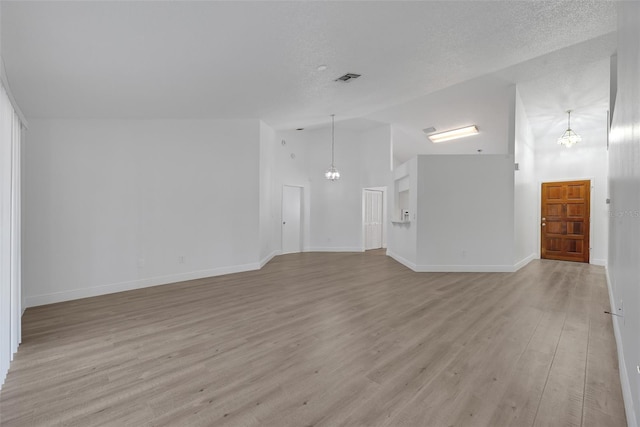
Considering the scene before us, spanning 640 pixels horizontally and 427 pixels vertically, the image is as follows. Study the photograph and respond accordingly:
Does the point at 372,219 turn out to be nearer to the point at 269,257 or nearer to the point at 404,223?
the point at 404,223

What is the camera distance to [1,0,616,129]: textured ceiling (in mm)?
2469

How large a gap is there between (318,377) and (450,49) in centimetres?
367

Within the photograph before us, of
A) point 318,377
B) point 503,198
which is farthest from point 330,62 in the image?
point 503,198

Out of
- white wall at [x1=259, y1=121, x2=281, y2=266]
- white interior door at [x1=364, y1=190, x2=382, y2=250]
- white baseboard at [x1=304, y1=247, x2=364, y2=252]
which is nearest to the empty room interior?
white wall at [x1=259, y1=121, x2=281, y2=266]

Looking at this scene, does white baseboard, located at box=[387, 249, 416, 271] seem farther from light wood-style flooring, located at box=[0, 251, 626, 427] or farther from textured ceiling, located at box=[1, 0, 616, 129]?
textured ceiling, located at box=[1, 0, 616, 129]

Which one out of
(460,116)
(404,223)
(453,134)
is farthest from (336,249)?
(460,116)

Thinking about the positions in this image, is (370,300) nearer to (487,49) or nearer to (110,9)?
(487,49)

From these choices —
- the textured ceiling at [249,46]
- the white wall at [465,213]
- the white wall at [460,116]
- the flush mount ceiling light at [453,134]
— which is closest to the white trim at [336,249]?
the white wall at [465,213]

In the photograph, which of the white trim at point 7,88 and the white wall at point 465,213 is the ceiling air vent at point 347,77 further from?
the white trim at point 7,88

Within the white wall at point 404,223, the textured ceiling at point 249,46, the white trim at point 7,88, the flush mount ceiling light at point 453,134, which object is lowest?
the white wall at point 404,223

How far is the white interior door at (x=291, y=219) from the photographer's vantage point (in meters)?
8.73

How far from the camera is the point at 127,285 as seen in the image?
15.6 feet

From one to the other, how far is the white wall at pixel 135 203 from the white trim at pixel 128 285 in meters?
0.01

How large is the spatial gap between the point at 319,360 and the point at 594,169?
8.15m
